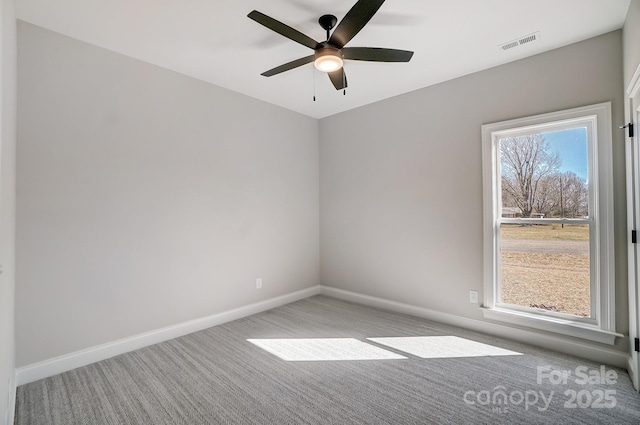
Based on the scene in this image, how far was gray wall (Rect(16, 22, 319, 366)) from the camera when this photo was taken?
2357mm

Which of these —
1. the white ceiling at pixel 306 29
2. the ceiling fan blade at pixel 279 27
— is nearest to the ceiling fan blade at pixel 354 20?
the ceiling fan blade at pixel 279 27

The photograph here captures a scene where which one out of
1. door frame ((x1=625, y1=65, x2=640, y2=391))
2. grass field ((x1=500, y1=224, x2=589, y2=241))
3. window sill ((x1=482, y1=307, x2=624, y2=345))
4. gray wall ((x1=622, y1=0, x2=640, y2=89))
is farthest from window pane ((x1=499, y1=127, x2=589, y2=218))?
window sill ((x1=482, y1=307, x2=624, y2=345))

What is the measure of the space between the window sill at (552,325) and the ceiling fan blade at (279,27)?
123 inches

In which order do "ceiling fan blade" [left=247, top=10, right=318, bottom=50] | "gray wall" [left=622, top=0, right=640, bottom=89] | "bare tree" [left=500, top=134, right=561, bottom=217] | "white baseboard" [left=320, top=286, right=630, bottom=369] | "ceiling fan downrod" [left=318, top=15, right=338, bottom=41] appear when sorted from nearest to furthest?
"ceiling fan blade" [left=247, top=10, right=318, bottom=50] → "gray wall" [left=622, top=0, right=640, bottom=89] → "ceiling fan downrod" [left=318, top=15, right=338, bottom=41] → "white baseboard" [left=320, top=286, right=630, bottom=369] → "bare tree" [left=500, top=134, right=561, bottom=217]

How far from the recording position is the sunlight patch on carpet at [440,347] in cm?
272

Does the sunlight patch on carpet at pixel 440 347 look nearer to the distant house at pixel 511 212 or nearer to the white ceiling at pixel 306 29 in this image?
the distant house at pixel 511 212

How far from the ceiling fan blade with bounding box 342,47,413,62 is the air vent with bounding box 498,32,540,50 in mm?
1128

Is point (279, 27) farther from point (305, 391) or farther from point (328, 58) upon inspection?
point (305, 391)

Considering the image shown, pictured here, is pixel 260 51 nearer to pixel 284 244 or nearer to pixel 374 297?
pixel 284 244

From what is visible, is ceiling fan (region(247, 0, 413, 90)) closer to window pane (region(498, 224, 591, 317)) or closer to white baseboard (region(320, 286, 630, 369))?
window pane (region(498, 224, 591, 317))

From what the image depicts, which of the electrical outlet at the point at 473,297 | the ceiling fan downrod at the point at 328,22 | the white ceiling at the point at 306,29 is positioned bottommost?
the electrical outlet at the point at 473,297

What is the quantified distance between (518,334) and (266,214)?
3.18 m

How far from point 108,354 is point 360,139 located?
3.78 m

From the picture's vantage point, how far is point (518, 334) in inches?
116
